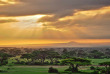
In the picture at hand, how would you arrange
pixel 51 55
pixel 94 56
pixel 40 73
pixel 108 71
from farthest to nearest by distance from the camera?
pixel 94 56, pixel 51 55, pixel 40 73, pixel 108 71

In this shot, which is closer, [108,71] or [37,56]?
[108,71]

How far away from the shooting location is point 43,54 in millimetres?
128125

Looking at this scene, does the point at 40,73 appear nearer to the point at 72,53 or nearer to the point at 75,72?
the point at 75,72

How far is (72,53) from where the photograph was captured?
181m

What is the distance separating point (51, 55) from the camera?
123500 mm

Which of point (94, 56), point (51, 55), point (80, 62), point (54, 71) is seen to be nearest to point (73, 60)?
point (80, 62)

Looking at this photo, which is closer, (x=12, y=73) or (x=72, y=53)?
(x=12, y=73)

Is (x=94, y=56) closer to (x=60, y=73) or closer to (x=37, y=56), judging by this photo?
(x=37, y=56)

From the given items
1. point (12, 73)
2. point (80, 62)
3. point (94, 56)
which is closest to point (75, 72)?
point (80, 62)

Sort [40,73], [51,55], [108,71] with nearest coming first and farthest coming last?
[108,71] → [40,73] → [51,55]

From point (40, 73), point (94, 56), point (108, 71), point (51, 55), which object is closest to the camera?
point (108, 71)

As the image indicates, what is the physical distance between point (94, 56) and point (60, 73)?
114m

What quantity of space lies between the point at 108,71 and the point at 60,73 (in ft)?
54.2

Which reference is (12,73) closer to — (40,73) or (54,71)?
(40,73)
